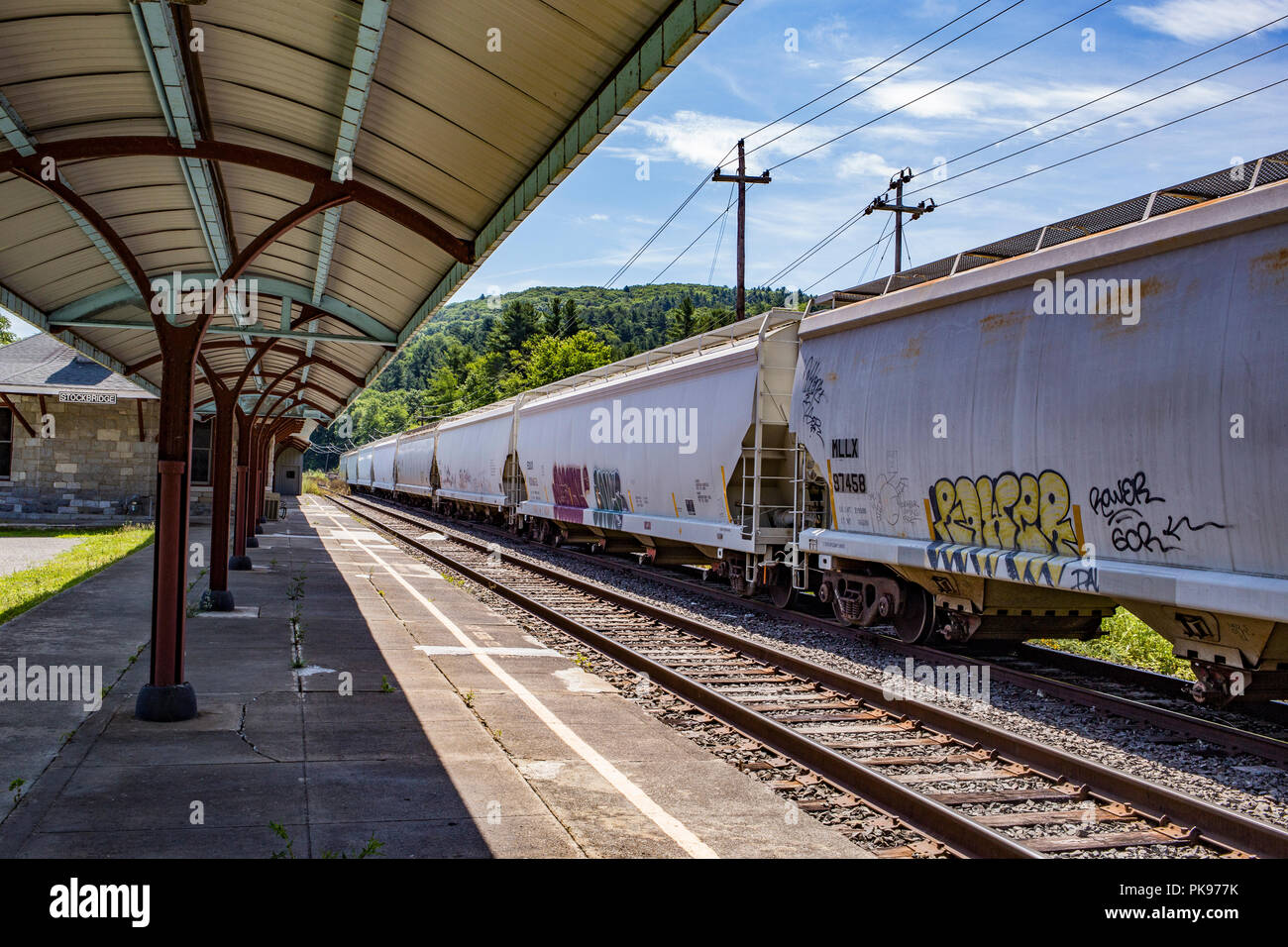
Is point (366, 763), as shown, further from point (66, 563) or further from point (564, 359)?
point (564, 359)

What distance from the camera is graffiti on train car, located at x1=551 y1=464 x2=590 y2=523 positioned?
71.4 feet

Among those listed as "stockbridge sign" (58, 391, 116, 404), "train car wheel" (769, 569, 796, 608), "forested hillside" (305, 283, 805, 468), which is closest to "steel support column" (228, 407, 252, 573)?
"train car wheel" (769, 569, 796, 608)

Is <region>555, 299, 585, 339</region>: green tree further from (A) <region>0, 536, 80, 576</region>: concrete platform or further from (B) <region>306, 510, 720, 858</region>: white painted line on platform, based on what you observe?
(B) <region>306, 510, 720, 858</region>: white painted line on platform

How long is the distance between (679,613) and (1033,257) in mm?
7244

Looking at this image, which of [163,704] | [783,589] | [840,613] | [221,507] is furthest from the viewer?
[783,589]

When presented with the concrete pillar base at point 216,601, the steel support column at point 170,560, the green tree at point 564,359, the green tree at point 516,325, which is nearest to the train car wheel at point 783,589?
the concrete pillar base at point 216,601

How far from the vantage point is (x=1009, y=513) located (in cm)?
909

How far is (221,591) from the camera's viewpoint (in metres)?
12.6

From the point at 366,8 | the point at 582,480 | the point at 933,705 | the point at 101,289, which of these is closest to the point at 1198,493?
the point at 933,705

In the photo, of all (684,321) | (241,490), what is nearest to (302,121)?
(241,490)

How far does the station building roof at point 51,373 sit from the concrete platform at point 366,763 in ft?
56.3

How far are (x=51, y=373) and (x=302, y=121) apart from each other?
24740 millimetres

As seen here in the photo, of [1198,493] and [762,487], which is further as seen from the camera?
[762,487]
